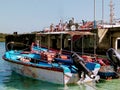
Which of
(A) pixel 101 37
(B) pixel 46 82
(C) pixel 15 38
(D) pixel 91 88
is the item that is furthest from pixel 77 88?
(C) pixel 15 38

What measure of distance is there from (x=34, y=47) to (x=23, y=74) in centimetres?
373

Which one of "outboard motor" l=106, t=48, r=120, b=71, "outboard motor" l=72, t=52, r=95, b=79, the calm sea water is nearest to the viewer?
"outboard motor" l=72, t=52, r=95, b=79

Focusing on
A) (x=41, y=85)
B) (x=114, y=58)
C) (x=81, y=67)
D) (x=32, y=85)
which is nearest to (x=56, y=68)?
(x=81, y=67)

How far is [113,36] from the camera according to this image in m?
29.7

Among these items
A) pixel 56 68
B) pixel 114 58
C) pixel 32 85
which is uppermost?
pixel 114 58

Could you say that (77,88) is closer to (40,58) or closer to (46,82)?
(46,82)

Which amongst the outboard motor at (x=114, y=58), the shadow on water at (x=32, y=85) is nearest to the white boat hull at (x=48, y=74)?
the shadow on water at (x=32, y=85)

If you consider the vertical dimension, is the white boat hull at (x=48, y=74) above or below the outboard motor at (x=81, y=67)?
below

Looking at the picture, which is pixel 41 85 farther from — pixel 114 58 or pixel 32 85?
pixel 114 58

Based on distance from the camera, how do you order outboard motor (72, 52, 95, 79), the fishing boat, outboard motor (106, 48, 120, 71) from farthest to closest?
outboard motor (106, 48, 120, 71) → the fishing boat → outboard motor (72, 52, 95, 79)

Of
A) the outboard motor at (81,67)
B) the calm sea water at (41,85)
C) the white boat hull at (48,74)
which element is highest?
the outboard motor at (81,67)

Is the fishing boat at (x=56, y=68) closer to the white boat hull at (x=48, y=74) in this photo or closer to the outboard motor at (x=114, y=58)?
the white boat hull at (x=48, y=74)

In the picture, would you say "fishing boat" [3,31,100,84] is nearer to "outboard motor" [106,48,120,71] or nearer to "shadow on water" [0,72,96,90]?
"shadow on water" [0,72,96,90]

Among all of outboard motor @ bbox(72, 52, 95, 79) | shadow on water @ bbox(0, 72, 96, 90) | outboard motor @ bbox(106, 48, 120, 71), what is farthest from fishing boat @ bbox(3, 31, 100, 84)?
outboard motor @ bbox(106, 48, 120, 71)
